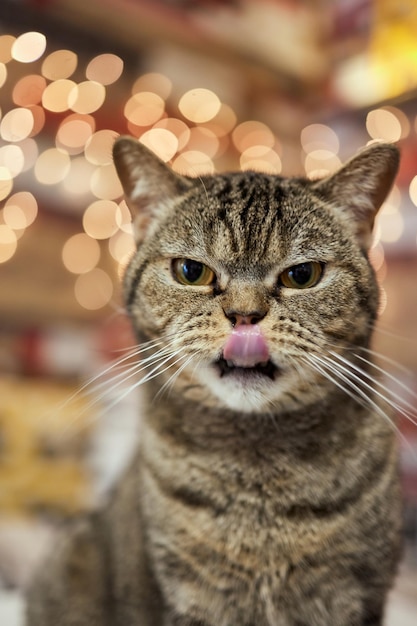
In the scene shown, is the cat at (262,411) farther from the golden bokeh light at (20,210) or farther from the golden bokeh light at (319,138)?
the golden bokeh light at (20,210)

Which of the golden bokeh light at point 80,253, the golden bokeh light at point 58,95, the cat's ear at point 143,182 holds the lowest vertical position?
the golden bokeh light at point 80,253

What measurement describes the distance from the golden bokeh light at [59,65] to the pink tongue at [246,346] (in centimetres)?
72

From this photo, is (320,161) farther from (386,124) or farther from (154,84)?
(154,84)

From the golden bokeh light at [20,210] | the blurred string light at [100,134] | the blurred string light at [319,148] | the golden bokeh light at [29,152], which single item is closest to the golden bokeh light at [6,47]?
the blurred string light at [100,134]

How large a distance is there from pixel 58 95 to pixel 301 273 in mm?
789

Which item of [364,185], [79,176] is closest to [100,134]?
[79,176]

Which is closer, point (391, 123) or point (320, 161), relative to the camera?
point (391, 123)

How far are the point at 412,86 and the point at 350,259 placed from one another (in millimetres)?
445

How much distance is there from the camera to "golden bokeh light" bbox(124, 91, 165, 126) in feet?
4.65

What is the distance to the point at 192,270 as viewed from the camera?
28.6 inches

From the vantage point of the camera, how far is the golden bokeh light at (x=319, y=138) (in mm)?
1243

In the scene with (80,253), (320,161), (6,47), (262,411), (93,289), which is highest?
(6,47)

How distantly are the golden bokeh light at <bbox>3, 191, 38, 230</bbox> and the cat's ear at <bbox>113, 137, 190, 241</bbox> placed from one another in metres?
0.86

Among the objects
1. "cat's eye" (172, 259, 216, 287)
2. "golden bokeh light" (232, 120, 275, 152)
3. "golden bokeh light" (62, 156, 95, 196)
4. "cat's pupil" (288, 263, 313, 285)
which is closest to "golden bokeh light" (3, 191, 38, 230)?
"golden bokeh light" (62, 156, 95, 196)
